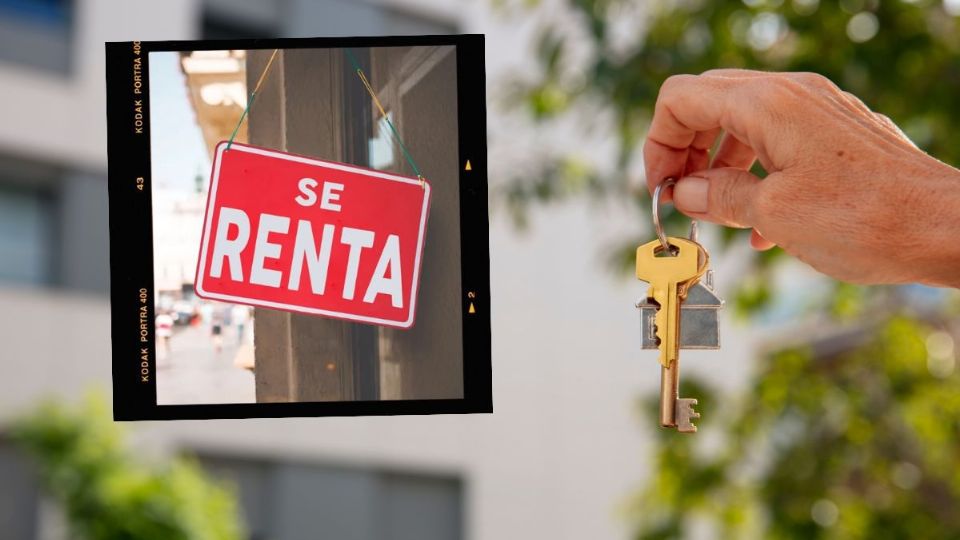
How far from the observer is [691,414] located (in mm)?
1184

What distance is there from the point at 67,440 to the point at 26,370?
1524 millimetres

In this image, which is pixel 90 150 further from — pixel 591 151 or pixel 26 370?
pixel 591 151

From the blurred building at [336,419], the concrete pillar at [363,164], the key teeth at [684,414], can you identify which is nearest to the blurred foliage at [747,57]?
the key teeth at [684,414]

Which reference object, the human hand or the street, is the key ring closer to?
the human hand

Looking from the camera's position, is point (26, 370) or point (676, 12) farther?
Result: point (26, 370)

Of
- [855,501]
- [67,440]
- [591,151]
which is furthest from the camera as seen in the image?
[591,151]

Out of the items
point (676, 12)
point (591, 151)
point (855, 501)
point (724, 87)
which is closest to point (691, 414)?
point (724, 87)

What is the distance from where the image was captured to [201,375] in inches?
41.8

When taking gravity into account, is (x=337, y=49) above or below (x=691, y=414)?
above

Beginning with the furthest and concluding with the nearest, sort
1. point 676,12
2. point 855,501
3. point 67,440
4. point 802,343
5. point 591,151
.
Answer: point 591,151
point 67,440
point 802,343
point 855,501
point 676,12

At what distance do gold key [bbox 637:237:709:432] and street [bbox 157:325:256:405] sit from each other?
365 mm

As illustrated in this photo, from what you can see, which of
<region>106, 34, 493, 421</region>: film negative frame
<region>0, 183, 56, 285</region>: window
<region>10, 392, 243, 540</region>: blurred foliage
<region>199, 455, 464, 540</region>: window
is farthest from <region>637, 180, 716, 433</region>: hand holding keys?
<region>199, 455, 464, 540</region>: window

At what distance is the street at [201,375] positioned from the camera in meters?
1.06

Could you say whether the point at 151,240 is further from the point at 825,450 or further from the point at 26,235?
the point at 26,235
